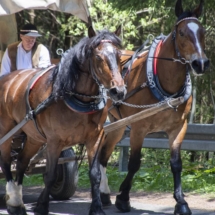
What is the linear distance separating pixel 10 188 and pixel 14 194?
0.10m

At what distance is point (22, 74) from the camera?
8.32 metres

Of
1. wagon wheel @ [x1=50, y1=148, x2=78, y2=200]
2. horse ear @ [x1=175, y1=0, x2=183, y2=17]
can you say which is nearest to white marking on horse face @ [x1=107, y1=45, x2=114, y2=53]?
horse ear @ [x1=175, y1=0, x2=183, y2=17]

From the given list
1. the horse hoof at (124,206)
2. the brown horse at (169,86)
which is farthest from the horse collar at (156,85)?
the horse hoof at (124,206)

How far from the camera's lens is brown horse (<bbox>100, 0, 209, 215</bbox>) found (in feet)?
24.9

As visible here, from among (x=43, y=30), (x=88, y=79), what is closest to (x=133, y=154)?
(x=88, y=79)

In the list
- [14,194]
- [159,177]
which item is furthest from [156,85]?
[159,177]

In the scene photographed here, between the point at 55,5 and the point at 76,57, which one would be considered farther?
the point at 55,5

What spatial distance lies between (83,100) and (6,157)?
1.71 m

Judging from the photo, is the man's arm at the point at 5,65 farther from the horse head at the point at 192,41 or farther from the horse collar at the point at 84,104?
the horse head at the point at 192,41

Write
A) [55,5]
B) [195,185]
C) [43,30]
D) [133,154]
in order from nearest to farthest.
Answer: [133,154]
[55,5]
[195,185]
[43,30]

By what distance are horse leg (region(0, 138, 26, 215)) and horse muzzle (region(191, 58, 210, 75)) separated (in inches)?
101

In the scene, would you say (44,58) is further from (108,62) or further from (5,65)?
(108,62)

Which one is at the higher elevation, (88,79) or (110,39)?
(110,39)

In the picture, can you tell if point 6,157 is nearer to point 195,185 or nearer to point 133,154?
point 133,154
